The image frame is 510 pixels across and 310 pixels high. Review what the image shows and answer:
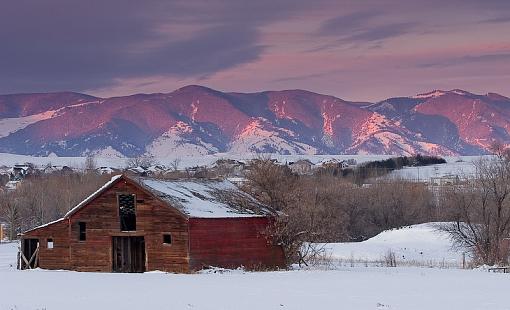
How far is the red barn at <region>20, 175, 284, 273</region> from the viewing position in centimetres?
4972

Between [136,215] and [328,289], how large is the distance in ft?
55.1

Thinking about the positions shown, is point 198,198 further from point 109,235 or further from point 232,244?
point 109,235

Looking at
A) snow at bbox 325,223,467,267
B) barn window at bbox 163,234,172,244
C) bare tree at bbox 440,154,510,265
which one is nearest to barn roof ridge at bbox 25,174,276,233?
barn window at bbox 163,234,172,244

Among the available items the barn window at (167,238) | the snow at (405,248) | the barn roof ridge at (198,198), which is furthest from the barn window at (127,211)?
the snow at (405,248)

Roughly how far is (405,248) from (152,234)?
113 ft

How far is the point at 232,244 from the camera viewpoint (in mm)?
50625

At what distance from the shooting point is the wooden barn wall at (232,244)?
49500mm

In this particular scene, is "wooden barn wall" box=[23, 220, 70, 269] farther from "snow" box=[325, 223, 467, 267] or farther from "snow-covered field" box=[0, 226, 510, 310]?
"snow" box=[325, 223, 467, 267]

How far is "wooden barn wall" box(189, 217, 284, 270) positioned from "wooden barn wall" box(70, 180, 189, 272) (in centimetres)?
70

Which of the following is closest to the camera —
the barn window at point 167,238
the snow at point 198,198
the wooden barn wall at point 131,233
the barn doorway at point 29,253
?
the wooden barn wall at point 131,233

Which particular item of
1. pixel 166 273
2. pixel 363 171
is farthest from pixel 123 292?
pixel 363 171

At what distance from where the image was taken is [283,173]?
57250mm

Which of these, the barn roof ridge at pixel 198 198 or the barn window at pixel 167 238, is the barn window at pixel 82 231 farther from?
the barn window at pixel 167 238

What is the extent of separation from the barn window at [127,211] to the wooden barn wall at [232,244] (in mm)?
4201
